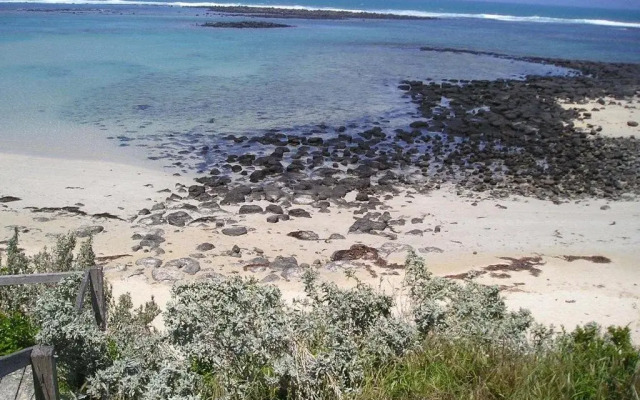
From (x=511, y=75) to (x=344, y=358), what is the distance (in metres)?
34.0

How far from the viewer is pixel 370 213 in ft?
42.8

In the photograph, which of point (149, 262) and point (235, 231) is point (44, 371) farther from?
point (235, 231)

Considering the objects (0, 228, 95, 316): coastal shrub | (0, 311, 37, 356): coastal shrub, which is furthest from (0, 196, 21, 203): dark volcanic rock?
(0, 311, 37, 356): coastal shrub

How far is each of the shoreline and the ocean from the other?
2.27m

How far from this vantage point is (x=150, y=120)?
21.2 meters

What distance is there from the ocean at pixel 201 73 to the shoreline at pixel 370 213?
7.44 ft

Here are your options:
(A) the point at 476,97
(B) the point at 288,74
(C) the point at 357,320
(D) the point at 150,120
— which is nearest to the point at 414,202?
(C) the point at 357,320

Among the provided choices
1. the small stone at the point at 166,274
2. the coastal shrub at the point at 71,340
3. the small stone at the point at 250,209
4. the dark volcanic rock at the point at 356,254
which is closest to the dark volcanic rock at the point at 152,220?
the small stone at the point at 250,209

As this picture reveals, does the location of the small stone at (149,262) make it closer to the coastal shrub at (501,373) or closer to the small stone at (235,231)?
the small stone at (235,231)

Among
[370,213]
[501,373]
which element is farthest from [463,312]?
[370,213]

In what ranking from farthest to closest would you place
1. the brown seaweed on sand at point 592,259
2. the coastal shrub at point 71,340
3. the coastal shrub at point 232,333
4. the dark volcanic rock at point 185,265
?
the brown seaweed on sand at point 592,259 < the dark volcanic rock at point 185,265 < the coastal shrub at point 232,333 < the coastal shrub at point 71,340

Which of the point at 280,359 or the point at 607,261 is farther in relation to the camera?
the point at 607,261

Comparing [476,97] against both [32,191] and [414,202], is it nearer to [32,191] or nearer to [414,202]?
[414,202]

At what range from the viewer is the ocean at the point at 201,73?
19.9 meters
